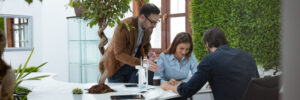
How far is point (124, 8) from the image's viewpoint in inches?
75.5

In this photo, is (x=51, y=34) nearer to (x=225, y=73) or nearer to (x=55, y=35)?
(x=55, y=35)

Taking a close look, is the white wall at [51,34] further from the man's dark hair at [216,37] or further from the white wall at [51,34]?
Result: the man's dark hair at [216,37]

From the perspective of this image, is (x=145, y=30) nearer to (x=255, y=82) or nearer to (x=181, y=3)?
(x=255, y=82)

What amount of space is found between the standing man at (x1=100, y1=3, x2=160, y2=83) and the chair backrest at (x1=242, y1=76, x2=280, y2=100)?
2.71 ft

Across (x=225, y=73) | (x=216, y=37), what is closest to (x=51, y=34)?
(x=216, y=37)

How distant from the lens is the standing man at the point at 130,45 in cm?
222

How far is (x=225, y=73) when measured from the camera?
1745 mm

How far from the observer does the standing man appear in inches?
87.4

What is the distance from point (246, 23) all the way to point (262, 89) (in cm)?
199

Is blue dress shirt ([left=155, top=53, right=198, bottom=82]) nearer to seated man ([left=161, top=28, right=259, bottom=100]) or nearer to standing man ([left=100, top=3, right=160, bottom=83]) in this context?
standing man ([left=100, top=3, right=160, bottom=83])

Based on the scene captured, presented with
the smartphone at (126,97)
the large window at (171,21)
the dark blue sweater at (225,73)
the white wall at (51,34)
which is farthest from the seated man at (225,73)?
the white wall at (51,34)

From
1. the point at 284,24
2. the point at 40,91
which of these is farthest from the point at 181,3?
the point at 284,24

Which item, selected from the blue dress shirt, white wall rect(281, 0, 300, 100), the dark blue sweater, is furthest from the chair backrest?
white wall rect(281, 0, 300, 100)

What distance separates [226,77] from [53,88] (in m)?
1.39
